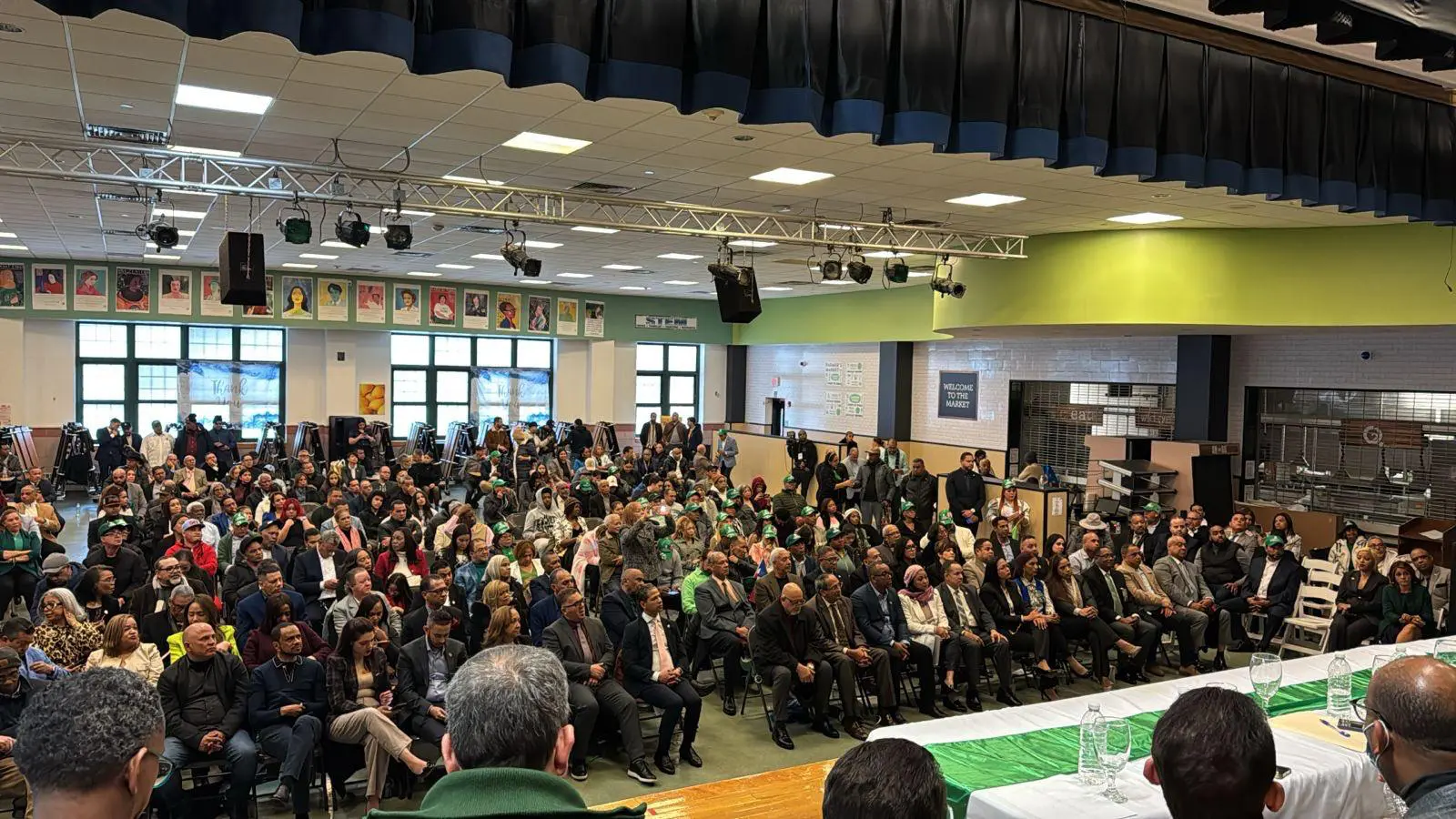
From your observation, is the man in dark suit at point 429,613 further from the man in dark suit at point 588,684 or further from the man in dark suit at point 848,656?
the man in dark suit at point 848,656

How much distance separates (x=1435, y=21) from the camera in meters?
3.35

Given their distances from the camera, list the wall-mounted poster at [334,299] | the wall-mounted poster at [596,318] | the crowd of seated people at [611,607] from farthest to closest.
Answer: the wall-mounted poster at [596,318]
the wall-mounted poster at [334,299]
the crowd of seated people at [611,607]

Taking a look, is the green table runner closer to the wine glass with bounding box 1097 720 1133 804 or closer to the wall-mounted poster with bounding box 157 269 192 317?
the wine glass with bounding box 1097 720 1133 804

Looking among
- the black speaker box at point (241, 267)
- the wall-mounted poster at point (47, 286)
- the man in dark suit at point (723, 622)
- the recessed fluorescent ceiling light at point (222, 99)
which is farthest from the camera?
the wall-mounted poster at point (47, 286)

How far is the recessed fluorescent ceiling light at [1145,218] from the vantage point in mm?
10547

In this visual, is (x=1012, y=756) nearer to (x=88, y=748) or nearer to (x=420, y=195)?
(x=88, y=748)

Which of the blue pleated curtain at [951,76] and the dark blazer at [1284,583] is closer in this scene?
the blue pleated curtain at [951,76]

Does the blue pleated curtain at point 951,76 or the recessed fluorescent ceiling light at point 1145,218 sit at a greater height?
the recessed fluorescent ceiling light at point 1145,218

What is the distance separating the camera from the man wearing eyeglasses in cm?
149

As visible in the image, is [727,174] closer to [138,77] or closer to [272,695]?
[138,77]

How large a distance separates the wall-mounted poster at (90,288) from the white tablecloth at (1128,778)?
62.0ft

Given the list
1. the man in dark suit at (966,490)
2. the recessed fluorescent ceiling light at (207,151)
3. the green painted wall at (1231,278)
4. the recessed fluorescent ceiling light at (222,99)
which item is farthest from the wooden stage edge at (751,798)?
the green painted wall at (1231,278)

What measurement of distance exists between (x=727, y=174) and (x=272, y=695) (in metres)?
5.94

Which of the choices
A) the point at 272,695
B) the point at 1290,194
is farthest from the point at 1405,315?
the point at 272,695
